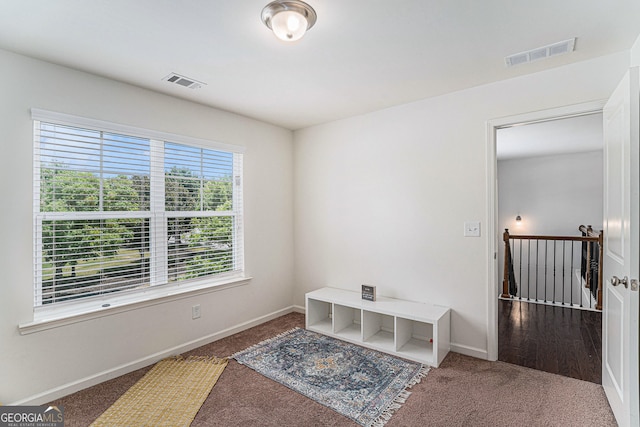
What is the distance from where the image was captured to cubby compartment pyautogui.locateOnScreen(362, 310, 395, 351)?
314cm

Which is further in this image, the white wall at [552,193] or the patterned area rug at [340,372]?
the white wall at [552,193]

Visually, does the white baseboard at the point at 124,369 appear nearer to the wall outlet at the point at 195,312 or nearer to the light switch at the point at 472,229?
the wall outlet at the point at 195,312

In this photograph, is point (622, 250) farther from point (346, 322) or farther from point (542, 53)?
point (346, 322)

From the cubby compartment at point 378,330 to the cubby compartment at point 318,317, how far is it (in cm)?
43

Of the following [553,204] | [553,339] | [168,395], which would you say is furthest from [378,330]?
[553,204]

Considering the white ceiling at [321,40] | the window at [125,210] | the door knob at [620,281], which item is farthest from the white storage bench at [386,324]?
the white ceiling at [321,40]

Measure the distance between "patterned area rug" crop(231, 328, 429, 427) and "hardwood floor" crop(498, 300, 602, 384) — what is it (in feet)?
3.55

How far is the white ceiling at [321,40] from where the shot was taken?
177 centimetres

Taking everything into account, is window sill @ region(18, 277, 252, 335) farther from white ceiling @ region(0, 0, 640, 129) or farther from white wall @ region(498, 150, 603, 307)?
white wall @ region(498, 150, 603, 307)

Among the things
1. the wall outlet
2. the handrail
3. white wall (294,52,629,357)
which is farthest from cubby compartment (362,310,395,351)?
the handrail

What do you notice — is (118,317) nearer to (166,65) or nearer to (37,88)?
(37,88)

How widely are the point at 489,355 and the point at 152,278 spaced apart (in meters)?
3.10

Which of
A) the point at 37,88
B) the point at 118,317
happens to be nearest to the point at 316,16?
the point at 37,88

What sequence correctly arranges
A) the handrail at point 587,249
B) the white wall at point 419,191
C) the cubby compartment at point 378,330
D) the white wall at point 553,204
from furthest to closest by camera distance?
the white wall at point 553,204 < the handrail at point 587,249 < the cubby compartment at point 378,330 < the white wall at point 419,191
